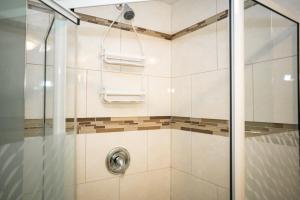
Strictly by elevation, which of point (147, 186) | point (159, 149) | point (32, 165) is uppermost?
point (32, 165)

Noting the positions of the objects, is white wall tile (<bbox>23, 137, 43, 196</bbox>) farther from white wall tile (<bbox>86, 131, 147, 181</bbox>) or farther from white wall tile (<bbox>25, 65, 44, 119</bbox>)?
white wall tile (<bbox>86, 131, 147, 181</bbox>)

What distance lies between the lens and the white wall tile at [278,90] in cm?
100

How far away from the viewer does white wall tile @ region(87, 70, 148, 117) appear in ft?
4.82

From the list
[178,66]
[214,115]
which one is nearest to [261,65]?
[214,115]

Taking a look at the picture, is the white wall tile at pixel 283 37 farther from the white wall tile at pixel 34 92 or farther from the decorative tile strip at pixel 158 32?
the white wall tile at pixel 34 92

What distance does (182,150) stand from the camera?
5.53 feet

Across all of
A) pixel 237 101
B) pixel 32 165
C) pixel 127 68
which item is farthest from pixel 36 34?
pixel 237 101

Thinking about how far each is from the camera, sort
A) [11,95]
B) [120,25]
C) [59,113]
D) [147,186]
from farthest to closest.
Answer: [147,186]
[120,25]
[59,113]
[11,95]

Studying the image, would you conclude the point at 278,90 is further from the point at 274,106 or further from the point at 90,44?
the point at 90,44

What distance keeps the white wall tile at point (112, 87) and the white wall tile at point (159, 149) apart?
8.7 inches

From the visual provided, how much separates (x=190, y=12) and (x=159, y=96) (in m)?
0.73

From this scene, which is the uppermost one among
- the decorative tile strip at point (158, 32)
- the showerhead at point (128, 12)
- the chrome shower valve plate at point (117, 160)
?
the showerhead at point (128, 12)

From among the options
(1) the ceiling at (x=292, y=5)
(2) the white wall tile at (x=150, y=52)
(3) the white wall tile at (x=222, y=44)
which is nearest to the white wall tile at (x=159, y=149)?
(2) the white wall tile at (x=150, y=52)

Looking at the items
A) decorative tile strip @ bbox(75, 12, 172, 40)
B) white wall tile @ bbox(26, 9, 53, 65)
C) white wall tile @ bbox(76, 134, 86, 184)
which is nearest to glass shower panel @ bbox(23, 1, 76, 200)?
white wall tile @ bbox(26, 9, 53, 65)
